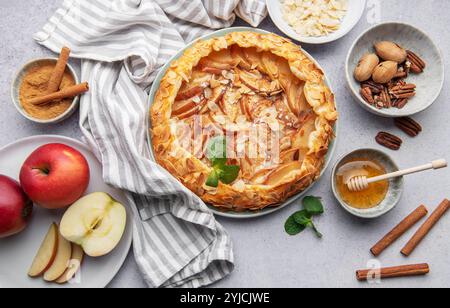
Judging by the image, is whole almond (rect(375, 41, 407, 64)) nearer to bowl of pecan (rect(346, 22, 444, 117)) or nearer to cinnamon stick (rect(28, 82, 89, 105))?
bowl of pecan (rect(346, 22, 444, 117))

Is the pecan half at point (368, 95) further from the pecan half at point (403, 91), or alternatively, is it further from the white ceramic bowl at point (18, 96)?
the white ceramic bowl at point (18, 96)

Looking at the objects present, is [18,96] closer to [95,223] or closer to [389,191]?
[95,223]

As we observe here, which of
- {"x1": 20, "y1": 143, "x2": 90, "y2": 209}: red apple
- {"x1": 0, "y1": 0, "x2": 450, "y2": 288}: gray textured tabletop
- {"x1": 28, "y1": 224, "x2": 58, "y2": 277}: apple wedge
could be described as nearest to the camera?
{"x1": 20, "y1": 143, "x2": 90, "y2": 209}: red apple

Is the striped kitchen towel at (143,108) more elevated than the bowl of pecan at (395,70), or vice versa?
the bowl of pecan at (395,70)

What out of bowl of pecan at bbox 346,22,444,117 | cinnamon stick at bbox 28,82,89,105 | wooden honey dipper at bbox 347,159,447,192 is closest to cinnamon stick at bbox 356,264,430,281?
wooden honey dipper at bbox 347,159,447,192

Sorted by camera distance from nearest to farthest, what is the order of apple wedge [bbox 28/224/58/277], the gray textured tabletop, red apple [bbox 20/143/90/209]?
red apple [bbox 20/143/90/209], apple wedge [bbox 28/224/58/277], the gray textured tabletop

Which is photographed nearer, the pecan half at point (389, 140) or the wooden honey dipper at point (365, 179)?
the wooden honey dipper at point (365, 179)

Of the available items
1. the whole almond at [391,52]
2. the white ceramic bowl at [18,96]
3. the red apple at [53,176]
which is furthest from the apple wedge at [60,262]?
the whole almond at [391,52]
